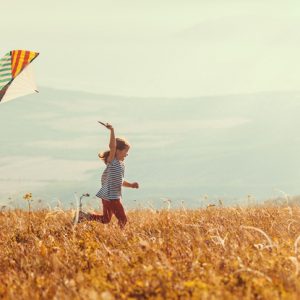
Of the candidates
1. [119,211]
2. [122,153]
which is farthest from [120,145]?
[119,211]

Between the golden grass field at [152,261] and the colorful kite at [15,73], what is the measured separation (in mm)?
2556

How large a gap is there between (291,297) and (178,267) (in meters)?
→ 1.63

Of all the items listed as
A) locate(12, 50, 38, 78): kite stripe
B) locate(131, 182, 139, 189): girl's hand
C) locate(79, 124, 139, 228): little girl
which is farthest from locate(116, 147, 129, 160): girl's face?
locate(12, 50, 38, 78): kite stripe

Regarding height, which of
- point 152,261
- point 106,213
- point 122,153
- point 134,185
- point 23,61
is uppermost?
point 23,61

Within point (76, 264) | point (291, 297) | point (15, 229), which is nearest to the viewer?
point (291, 297)

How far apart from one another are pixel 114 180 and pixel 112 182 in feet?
0.17

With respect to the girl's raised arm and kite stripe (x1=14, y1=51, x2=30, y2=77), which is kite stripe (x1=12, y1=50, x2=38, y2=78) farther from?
the girl's raised arm

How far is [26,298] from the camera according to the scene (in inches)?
198

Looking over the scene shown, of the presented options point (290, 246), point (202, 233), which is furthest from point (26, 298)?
point (202, 233)

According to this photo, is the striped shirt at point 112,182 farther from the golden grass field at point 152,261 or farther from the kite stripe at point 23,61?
the kite stripe at point 23,61

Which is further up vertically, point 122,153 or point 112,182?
point 122,153

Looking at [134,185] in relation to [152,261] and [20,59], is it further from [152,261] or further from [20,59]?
[152,261]

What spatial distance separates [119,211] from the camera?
10.7 m

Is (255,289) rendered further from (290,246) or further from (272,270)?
(290,246)
